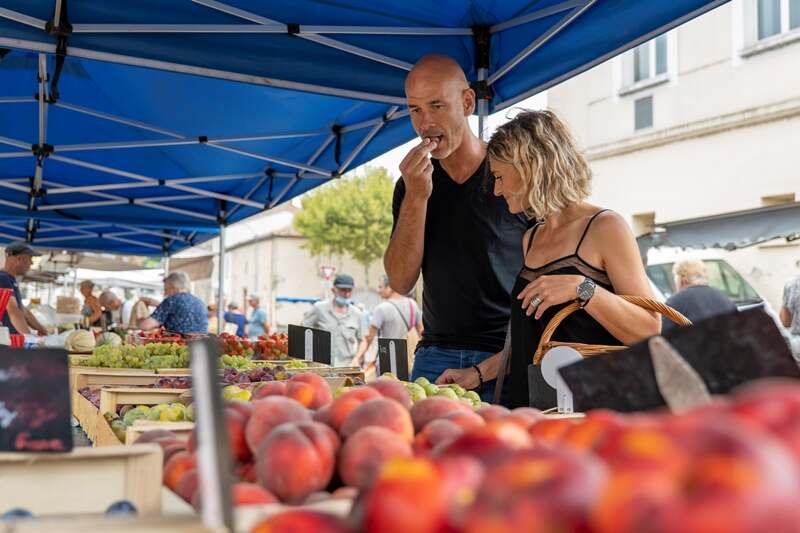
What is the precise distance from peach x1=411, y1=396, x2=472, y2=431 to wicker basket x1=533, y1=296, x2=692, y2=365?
80 centimetres

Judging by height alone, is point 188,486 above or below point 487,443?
below

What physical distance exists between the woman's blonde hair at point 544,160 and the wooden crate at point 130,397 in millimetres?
1462

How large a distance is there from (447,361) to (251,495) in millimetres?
2003

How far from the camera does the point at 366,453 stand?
1.02m

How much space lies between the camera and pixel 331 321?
29.3 ft

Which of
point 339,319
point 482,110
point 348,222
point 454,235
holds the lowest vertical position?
point 339,319

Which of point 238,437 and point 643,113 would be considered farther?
point 643,113

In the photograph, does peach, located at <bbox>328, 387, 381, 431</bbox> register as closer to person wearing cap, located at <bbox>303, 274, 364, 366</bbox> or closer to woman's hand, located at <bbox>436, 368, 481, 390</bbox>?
woman's hand, located at <bbox>436, 368, 481, 390</bbox>

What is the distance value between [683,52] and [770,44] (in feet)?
5.88

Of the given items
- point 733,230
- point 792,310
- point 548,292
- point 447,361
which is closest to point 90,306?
point 733,230

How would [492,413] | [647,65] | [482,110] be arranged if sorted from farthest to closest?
1. [647,65]
2. [482,110]
3. [492,413]

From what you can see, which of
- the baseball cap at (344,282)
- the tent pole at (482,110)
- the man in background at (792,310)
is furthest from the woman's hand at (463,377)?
the baseball cap at (344,282)

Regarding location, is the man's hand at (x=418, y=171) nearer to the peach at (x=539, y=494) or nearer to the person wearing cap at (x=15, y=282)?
the peach at (x=539, y=494)

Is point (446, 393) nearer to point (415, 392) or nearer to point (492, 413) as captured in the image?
point (415, 392)
